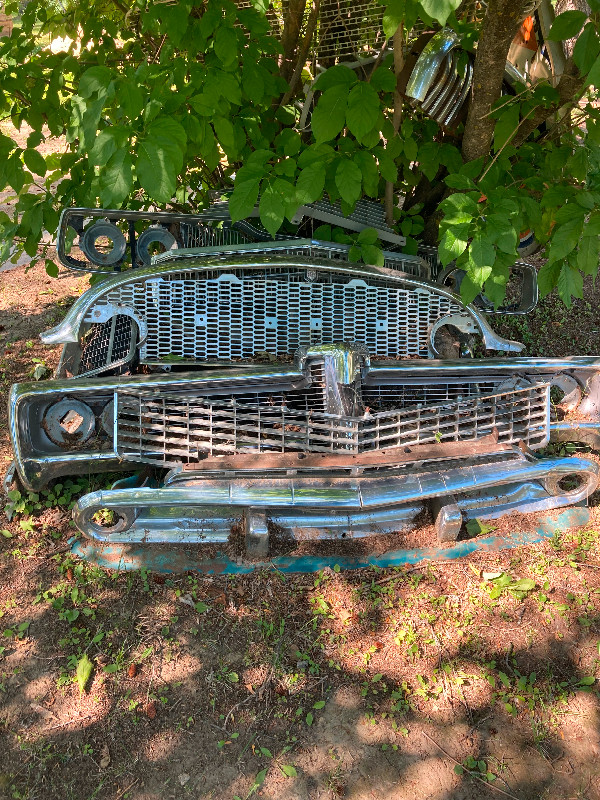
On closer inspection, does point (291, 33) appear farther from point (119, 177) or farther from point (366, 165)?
point (119, 177)

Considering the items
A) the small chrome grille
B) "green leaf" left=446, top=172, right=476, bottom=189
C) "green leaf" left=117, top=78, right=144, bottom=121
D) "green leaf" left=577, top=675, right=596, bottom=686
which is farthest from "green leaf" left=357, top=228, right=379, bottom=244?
"green leaf" left=577, top=675, right=596, bottom=686

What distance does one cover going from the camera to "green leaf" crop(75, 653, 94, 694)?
2.71 metres

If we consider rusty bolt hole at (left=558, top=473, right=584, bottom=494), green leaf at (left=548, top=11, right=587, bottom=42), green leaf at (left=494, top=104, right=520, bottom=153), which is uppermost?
green leaf at (left=548, top=11, right=587, bottom=42)

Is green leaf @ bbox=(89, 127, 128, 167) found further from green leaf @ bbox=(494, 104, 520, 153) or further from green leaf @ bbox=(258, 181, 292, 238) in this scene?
green leaf @ bbox=(494, 104, 520, 153)

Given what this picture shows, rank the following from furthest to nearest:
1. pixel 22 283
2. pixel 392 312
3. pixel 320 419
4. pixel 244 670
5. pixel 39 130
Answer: pixel 22 283 → pixel 39 130 → pixel 392 312 → pixel 320 419 → pixel 244 670

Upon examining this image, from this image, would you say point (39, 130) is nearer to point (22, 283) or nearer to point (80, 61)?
point (80, 61)

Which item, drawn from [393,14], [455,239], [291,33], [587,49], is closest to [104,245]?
[291,33]

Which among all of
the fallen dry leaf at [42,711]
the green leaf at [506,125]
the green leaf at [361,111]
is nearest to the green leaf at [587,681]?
the fallen dry leaf at [42,711]

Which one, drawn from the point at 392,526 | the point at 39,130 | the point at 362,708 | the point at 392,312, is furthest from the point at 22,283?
the point at 362,708

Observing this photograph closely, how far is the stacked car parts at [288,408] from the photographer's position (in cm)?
289

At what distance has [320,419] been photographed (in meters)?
2.99

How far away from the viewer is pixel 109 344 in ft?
11.8

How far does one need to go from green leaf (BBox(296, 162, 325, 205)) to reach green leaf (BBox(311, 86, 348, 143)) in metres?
0.20

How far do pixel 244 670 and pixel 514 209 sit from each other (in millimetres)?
2287
